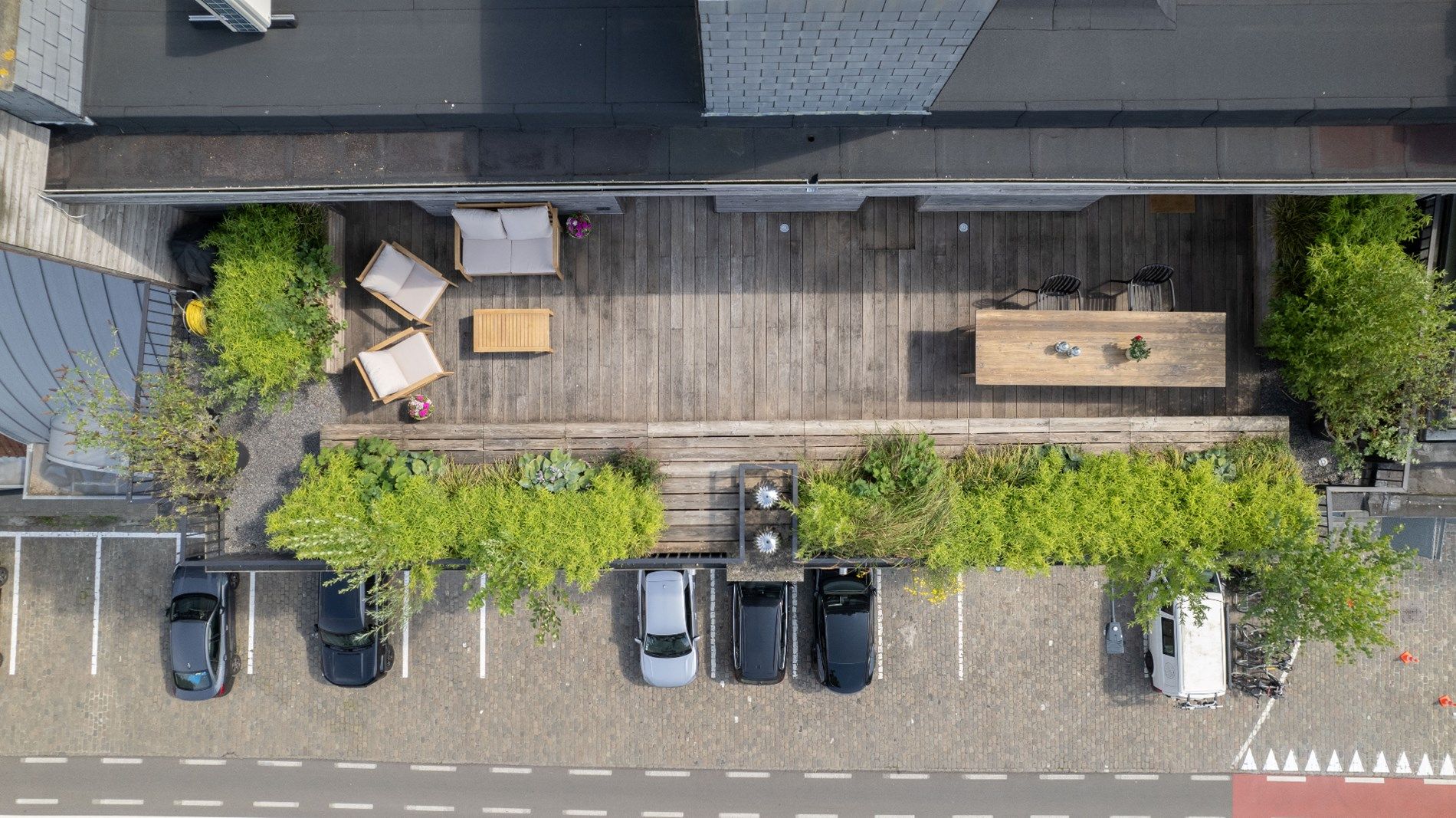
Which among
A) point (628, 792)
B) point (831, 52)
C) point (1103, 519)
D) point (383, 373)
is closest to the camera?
point (831, 52)

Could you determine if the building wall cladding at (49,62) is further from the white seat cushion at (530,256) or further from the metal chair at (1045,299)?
the metal chair at (1045,299)

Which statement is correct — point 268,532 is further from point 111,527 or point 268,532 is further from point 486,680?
point 111,527

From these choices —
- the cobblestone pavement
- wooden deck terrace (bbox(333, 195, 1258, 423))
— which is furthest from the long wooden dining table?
the cobblestone pavement

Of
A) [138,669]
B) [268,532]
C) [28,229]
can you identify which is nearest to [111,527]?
[138,669]

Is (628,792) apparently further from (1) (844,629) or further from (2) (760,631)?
(1) (844,629)

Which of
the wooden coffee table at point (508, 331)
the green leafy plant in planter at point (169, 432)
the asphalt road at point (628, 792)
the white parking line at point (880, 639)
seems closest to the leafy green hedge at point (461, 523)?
the green leafy plant in planter at point (169, 432)

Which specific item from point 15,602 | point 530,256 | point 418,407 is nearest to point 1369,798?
point 530,256

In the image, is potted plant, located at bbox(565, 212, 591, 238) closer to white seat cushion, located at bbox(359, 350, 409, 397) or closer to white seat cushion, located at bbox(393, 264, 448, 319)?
white seat cushion, located at bbox(393, 264, 448, 319)
